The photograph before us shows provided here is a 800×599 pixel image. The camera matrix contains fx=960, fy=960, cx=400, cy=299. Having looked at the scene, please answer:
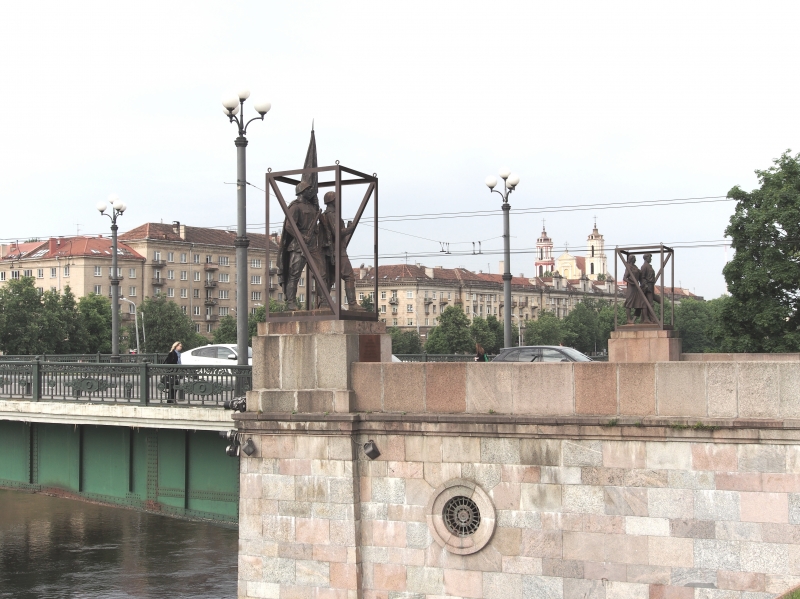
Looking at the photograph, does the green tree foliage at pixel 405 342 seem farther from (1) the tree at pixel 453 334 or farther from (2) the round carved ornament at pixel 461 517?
(2) the round carved ornament at pixel 461 517

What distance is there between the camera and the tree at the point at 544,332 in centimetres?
11312

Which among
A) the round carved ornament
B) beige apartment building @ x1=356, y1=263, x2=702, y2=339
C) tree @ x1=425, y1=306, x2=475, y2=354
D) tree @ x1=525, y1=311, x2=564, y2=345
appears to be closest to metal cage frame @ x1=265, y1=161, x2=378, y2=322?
the round carved ornament

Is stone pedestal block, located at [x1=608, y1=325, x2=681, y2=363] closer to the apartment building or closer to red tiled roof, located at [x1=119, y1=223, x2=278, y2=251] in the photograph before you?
red tiled roof, located at [x1=119, y1=223, x2=278, y2=251]

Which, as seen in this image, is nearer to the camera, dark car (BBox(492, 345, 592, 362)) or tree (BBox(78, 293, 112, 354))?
dark car (BBox(492, 345, 592, 362))

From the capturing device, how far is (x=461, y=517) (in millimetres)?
10375

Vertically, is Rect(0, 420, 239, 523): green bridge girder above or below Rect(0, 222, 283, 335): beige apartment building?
below

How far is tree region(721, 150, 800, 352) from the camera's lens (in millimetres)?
32688

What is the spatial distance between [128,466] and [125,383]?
162 cm

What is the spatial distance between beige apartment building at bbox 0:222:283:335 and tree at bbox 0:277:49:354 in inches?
951

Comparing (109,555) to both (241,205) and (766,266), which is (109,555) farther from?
(766,266)

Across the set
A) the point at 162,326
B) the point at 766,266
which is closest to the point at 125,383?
the point at 766,266

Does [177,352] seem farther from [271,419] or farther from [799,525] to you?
[799,525]

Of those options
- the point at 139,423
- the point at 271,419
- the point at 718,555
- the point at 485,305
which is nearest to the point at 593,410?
the point at 718,555

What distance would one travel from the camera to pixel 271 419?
1123 centimetres
